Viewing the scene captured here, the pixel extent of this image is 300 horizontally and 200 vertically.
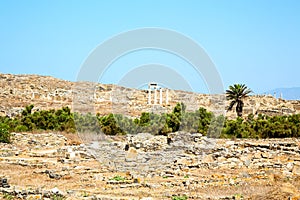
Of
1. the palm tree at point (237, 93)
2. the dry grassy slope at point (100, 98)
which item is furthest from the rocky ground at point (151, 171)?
the dry grassy slope at point (100, 98)

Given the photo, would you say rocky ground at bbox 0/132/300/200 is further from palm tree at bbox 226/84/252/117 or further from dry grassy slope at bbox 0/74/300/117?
dry grassy slope at bbox 0/74/300/117

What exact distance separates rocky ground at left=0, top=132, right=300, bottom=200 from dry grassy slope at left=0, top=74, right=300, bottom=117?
32.8 m

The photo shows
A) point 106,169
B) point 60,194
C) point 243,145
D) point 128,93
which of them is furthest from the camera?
point 128,93

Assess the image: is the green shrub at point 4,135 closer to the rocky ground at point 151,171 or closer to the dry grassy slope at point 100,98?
the rocky ground at point 151,171

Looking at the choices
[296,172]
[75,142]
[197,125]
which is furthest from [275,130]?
[296,172]

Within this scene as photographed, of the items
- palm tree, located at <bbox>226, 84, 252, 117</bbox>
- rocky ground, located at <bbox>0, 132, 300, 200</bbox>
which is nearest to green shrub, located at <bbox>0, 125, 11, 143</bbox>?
rocky ground, located at <bbox>0, 132, 300, 200</bbox>

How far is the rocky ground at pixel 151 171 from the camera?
12.8 m

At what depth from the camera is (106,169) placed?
19500 mm

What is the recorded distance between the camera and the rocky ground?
12.8 metres

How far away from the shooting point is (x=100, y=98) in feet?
266

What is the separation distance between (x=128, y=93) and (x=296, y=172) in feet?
188

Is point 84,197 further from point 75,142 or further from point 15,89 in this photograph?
point 15,89

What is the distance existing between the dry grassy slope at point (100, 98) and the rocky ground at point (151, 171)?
108ft

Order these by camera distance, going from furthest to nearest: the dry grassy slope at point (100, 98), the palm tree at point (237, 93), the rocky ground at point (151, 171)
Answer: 1. the dry grassy slope at point (100, 98)
2. the palm tree at point (237, 93)
3. the rocky ground at point (151, 171)
